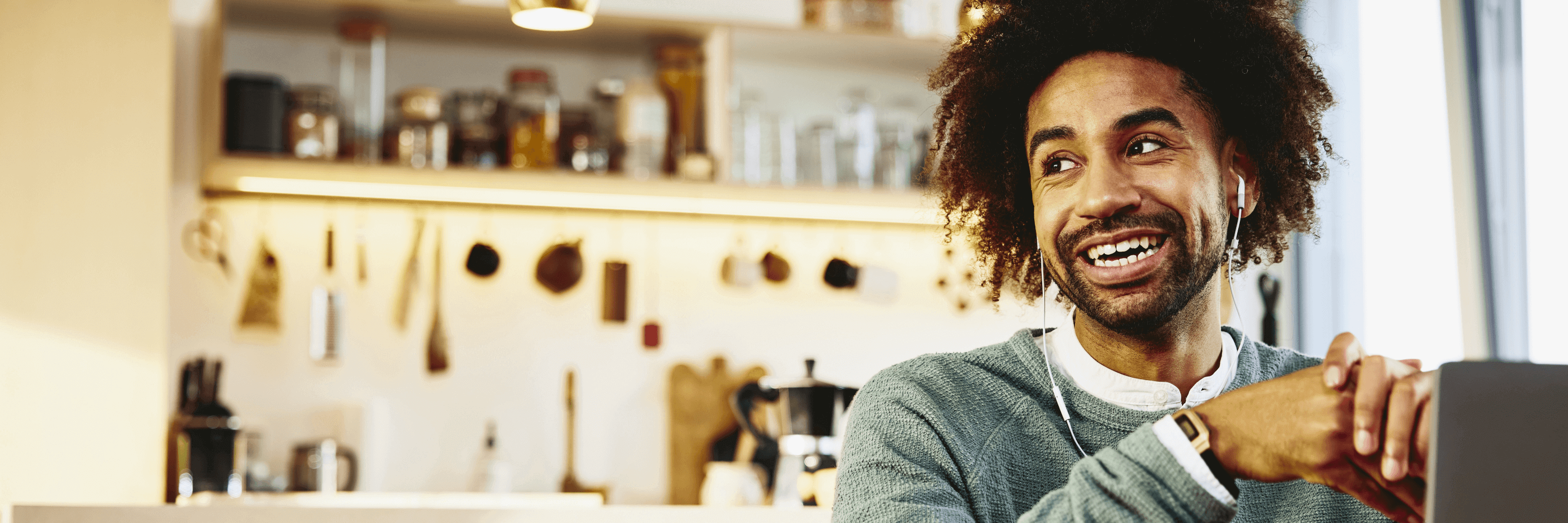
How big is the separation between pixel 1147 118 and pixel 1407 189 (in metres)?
1.91

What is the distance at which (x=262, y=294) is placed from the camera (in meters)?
2.88

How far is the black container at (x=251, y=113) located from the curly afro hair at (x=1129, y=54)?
1.72 meters

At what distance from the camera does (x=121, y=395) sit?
249 centimetres

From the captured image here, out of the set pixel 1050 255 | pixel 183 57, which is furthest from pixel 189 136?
pixel 1050 255

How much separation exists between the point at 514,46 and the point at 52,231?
1.07m

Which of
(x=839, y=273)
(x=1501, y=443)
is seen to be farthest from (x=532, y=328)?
(x=1501, y=443)

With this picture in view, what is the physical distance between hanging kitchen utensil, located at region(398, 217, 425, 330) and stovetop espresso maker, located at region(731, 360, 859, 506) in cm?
89

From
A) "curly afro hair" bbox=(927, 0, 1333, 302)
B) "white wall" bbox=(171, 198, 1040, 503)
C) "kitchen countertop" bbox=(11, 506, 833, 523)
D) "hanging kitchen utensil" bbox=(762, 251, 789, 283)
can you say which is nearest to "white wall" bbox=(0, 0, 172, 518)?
"white wall" bbox=(171, 198, 1040, 503)

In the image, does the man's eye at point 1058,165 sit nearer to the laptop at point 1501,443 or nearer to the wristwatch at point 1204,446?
the wristwatch at point 1204,446

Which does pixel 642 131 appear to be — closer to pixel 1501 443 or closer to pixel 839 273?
pixel 839 273

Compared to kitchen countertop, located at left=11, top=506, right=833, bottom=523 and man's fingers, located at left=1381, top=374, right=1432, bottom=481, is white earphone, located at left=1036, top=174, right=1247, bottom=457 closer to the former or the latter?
man's fingers, located at left=1381, top=374, right=1432, bottom=481

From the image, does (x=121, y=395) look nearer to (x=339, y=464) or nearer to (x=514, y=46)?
(x=339, y=464)

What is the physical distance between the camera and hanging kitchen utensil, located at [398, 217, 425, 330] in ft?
9.77

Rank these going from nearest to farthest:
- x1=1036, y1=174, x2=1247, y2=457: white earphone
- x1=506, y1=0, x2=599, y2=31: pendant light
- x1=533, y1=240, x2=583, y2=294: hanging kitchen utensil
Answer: x1=1036, y1=174, x2=1247, y2=457: white earphone < x1=506, y1=0, x2=599, y2=31: pendant light < x1=533, y1=240, x2=583, y2=294: hanging kitchen utensil
